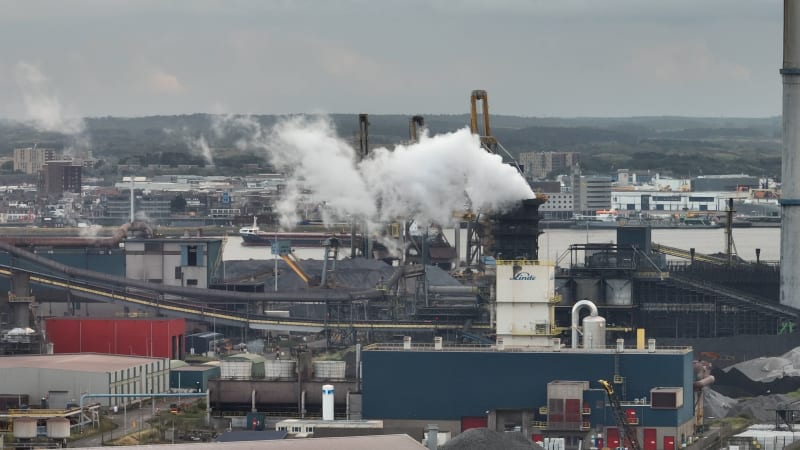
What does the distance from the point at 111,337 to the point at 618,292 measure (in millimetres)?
19630

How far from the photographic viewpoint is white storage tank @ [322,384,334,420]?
56281 millimetres

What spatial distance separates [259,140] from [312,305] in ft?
350

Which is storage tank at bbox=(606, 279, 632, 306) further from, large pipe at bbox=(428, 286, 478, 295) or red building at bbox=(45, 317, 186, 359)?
red building at bbox=(45, 317, 186, 359)

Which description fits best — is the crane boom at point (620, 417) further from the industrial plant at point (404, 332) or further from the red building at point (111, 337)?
the red building at point (111, 337)

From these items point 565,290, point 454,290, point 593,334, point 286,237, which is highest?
point 286,237

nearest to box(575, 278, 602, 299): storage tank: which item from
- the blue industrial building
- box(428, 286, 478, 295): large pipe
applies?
box(428, 286, 478, 295): large pipe

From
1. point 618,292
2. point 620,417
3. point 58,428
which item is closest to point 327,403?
point 620,417

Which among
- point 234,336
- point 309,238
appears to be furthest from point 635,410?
point 309,238

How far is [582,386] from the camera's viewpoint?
5609 centimetres

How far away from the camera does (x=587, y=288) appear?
261ft

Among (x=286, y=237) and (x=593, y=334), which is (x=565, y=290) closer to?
(x=593, y=334)

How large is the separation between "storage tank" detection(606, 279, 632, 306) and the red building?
16.8m

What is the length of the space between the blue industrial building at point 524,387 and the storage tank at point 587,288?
21.2 metres

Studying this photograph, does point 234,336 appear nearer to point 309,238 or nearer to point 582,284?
point 582,284
